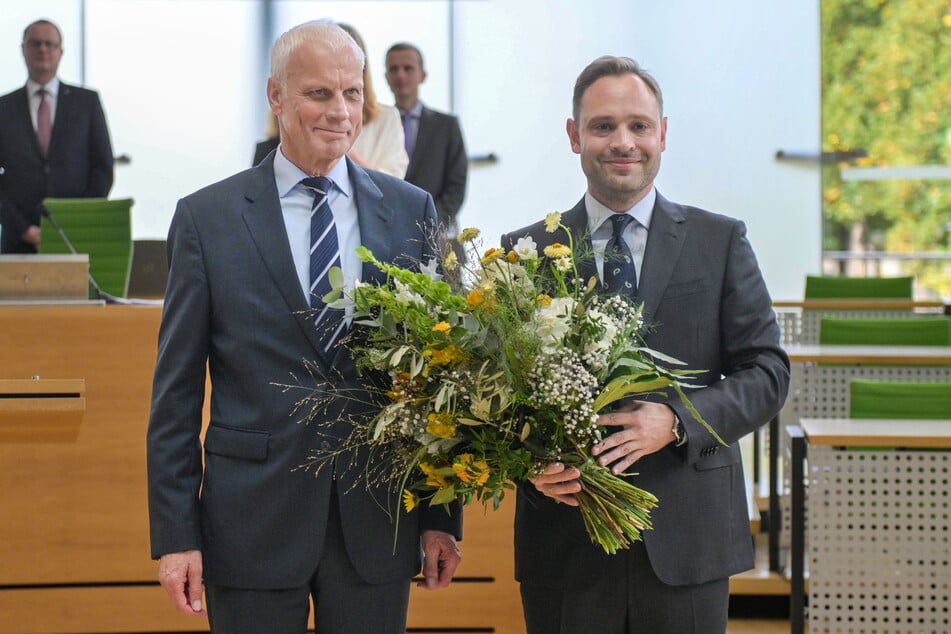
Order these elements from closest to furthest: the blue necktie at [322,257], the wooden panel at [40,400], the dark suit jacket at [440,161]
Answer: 1. the blue necktie at [322,257]
2. the wooden panel at [40,400]
3. the dark suit jacket at [440,161]

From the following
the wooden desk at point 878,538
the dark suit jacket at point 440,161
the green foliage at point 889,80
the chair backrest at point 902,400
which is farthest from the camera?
the green foliage at point 889,80

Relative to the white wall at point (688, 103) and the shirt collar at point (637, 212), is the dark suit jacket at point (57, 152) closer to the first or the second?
Result: the white wall at point (688, 103)

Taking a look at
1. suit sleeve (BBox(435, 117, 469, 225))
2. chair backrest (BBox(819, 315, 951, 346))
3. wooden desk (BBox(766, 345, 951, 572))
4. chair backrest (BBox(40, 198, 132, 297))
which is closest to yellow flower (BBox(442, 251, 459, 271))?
wooden desk (BBox(766, 345, 951, 572))

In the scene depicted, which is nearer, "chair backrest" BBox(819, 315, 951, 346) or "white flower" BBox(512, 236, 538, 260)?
"white flower" BBox(512, 236, 538, 260)

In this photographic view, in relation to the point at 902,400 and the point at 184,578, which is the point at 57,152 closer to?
the point at 902,400

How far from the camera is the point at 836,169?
75.4 ft

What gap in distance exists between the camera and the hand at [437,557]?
2168mm

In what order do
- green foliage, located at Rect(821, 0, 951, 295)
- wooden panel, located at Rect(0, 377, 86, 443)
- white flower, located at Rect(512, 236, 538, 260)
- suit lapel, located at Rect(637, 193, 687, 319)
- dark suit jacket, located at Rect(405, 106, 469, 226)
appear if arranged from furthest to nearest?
1. green foliage, located at Rect(821, 0, 951, 295)
2. dark suit jacket, located at Rect(405, 106, 469, 226)
3. wooden panel, located at Rect(0, 377, 86, 443)
4. suit lapel, located at Rect(637, 193, 687, 319)
5. white flower, located at Rect(512, 236, 538, 260)

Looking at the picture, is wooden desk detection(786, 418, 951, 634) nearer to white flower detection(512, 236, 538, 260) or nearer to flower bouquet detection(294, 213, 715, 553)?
flower bouquet detection(294, 213, 715, 553)

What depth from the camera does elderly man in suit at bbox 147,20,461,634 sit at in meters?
2.06

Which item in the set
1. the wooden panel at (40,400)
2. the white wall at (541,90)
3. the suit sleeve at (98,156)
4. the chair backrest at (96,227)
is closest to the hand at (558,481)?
the wooden panel at (40,400)

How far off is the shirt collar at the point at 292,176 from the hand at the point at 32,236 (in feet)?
15.4

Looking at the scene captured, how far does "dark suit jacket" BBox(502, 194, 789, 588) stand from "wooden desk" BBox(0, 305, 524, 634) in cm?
141

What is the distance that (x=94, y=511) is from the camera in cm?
348
